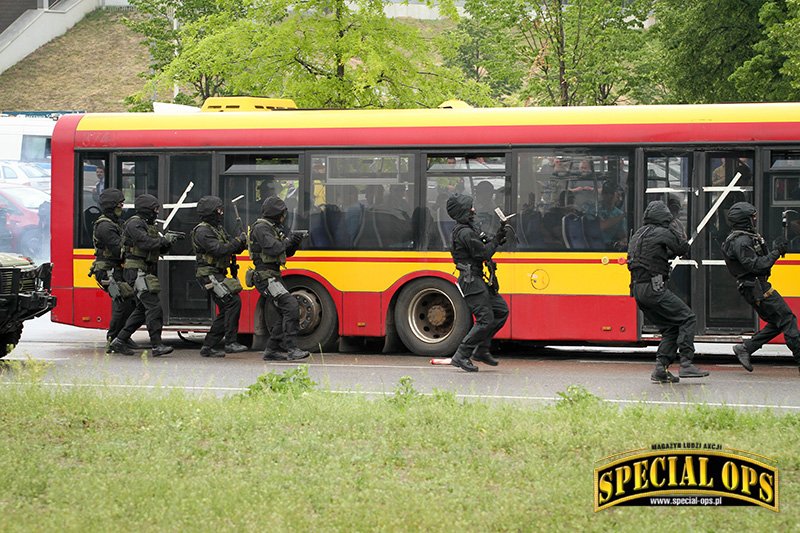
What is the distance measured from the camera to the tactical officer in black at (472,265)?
41.1ft

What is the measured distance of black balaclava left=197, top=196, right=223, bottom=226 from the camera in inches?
542

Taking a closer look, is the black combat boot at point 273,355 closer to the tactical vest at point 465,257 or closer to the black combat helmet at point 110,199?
the tactical vest at point 465,257

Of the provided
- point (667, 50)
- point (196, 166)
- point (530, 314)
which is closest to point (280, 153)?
point (196, 166)

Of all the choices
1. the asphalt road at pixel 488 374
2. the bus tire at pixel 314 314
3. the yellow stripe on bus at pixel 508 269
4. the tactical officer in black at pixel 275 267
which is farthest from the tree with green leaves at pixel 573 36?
the tactical officer in black at pixel 275 267

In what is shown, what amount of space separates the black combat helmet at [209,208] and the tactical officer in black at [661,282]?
4697mm

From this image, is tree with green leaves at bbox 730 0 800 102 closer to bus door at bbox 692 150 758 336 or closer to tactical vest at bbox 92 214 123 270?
bus door at bbox 692 150 758 336

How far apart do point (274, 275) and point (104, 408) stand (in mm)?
4558

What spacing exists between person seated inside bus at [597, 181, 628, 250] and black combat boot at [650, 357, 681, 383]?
218 centimetres

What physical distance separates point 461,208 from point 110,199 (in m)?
4.30

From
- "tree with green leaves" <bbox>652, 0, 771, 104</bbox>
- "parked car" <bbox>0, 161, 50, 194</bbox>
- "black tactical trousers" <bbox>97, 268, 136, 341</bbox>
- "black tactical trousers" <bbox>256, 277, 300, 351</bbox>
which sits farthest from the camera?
"parked car" <bbox>0, 161, 50, 194</bbox>

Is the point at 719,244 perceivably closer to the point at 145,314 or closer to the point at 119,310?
the point at 145,314

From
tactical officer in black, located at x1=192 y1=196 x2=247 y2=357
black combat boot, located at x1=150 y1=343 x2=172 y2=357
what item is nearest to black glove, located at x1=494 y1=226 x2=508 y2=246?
tactical officer in black, located at x1=192 y1=196 x2=247 y2=357

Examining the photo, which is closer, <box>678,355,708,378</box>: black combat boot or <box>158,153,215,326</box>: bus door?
<box>678,355,708,378</box>: black combat boot

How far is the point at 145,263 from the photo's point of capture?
14.1 m
